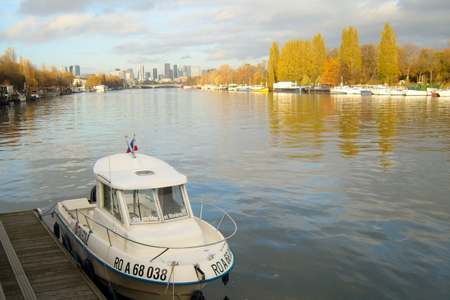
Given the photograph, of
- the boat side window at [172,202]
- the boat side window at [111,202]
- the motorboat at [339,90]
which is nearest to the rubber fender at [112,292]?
the boat side window at [111,202]

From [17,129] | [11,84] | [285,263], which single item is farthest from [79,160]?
[11,84]

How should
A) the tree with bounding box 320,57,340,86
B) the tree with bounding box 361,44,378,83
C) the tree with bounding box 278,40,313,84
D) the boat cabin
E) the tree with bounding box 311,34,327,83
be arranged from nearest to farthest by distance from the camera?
1. the boat cabin
2. the tree with bounding box 361,44,378,83
3. the tree with bounding box 320,57,340,86
4. the tree with bounding box 311,34,327,83
5. the tree with bounding box 278,40,313,84

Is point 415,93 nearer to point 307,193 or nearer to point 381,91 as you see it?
point 381,91

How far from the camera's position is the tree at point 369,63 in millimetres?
154500

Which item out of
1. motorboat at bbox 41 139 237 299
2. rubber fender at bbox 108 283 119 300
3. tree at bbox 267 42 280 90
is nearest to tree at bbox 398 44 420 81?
tree at bbox 267 42 280 90

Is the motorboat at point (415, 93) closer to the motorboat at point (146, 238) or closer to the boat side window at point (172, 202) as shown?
the motorboat at point (146, 238)

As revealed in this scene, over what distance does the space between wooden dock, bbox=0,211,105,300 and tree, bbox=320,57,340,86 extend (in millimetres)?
149724

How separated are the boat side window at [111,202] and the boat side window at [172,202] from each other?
1.12 metres

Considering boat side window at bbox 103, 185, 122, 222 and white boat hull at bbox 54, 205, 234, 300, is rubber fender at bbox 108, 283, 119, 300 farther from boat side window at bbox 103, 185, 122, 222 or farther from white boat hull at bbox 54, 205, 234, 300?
boat side window at bbox 103, 185, 122, 222

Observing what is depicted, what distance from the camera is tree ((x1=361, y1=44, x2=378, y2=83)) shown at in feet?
507

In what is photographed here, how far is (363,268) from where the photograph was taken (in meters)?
14.0

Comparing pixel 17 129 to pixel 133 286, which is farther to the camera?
pixel 17 129

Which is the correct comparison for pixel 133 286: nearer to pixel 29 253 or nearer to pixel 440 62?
pixel 29 253

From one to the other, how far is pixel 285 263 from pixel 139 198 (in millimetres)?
5043
